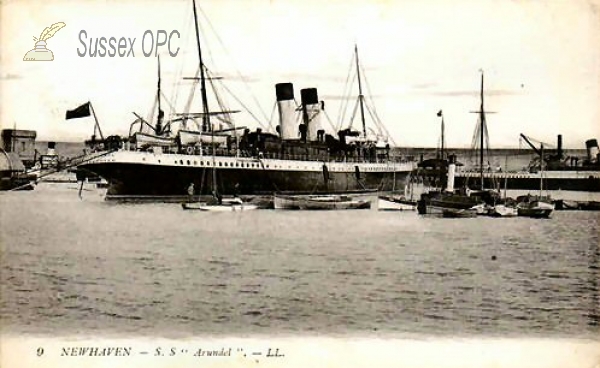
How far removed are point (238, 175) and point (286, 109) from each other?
77cm

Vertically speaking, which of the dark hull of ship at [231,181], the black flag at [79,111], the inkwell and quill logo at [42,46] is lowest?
the dark hull of ship at [231,181]

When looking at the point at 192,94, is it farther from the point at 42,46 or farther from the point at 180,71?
the point at 42,46

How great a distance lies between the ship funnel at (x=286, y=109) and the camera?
367 centimetres

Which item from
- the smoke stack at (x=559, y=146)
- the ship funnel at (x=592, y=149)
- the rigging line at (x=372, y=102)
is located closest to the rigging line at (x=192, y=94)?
the rigging line at (x=372, y=102)

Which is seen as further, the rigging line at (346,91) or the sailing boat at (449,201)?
the sailing boat at (449,201)

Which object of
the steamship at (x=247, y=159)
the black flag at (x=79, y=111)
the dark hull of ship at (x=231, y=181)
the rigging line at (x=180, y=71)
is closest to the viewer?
the rigging line at (x=180, y=71)

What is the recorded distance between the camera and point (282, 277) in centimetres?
350

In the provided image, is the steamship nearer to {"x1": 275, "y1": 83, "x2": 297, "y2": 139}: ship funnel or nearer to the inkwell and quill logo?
{"x1": 275, "y1": 83, "x2": 297, "y2": 139}: ship funnel

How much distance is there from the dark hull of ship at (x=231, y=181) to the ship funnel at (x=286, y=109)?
0.28 meters

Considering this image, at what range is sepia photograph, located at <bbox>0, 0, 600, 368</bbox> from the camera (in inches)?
130

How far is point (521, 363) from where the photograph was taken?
130 inches

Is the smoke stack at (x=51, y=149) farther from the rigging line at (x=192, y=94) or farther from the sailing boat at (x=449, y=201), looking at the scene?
the sailing boat at (x=449, y=201)

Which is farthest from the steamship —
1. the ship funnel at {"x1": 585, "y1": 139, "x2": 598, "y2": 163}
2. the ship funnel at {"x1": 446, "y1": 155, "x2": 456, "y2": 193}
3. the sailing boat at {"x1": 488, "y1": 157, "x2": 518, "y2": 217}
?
the ship funnel at {"x1": 585, "y1": 139, "x2": 598, "y2": 163}

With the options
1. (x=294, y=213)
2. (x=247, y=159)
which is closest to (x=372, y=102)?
(x=294, y=213)
